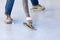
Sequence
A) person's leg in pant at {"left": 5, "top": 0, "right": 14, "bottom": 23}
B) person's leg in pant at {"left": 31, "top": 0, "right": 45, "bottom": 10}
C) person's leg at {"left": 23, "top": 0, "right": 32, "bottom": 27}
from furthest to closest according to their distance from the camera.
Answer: person's leg in pant at {"left": 31, "top": 0, "right": 45, "bottom": 10}
person's leg in pant at {"left": 5, "top": 0, "right": 14, "bottom": 23}
person's leg at {"left": 23, "top": 0, "right": 32, "bottom": 27}

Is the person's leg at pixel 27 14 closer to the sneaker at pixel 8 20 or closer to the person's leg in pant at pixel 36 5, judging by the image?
the sneaker at pixel 8 20

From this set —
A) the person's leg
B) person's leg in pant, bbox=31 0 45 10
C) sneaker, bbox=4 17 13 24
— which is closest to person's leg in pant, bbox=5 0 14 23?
sneaker, bbox=4 17 13 24

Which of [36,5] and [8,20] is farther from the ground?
[36,5]

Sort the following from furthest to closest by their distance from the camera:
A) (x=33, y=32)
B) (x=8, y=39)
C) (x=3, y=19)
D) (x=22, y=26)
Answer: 1. (x=3, y=19)
2. (x=22, y=26)
3. (x=33, y=32)
4. (x=8, y=39)

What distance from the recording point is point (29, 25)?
280 cm

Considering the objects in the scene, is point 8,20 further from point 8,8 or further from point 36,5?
point 36,5

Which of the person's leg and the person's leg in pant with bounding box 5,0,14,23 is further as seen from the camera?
the person's leg in pant with bounding box 5,0,14,23

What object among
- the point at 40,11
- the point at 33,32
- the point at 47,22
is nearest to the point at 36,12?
the point at 40,11

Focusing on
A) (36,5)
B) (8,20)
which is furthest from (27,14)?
(36,5)

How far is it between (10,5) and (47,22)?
1.98 ft

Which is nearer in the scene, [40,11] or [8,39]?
[8,39]

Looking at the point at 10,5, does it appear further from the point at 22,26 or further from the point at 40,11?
the point at 40,11

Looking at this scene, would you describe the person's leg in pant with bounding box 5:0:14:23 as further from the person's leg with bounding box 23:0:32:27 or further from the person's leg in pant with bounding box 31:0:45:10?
the person's leg in pant with bounding box 31:0:45:10

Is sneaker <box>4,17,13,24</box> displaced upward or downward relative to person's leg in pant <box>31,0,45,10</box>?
downward
